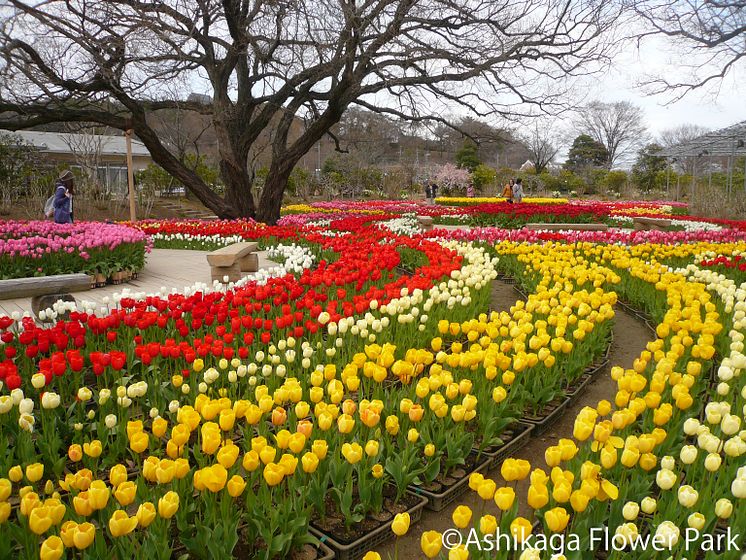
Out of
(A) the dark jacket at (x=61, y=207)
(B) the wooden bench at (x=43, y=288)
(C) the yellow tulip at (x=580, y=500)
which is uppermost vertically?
(A) the dark jacket at (x=61, y=207)

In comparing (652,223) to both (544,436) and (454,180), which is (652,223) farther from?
(454,180)

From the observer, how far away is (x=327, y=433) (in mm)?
2650

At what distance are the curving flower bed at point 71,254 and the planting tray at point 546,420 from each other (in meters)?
6.54

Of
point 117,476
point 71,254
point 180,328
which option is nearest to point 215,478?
point 117,476

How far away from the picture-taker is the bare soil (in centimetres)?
246

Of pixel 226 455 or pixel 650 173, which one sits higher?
pixel 650 173

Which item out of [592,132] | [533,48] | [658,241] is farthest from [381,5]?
[592,132]

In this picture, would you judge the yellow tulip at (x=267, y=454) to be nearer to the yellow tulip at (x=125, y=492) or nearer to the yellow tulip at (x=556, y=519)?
the yellow tulip at (x=125, y=492)

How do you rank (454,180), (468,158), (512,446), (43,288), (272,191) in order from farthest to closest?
(468,158) < (454,180) < (272,191) < (43,288) < (512,446)

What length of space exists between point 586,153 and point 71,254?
5881cm

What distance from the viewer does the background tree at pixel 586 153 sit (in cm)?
5825

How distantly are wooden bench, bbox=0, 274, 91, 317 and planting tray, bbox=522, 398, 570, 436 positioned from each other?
Result: 441 cm

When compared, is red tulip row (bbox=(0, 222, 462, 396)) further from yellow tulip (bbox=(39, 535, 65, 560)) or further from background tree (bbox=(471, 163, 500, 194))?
background tree (bbox=(471, 163, 500, 194))

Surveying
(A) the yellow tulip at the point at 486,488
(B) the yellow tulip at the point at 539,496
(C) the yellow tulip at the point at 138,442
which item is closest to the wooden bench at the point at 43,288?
(C) the yellow tulip at the point at 138,442
